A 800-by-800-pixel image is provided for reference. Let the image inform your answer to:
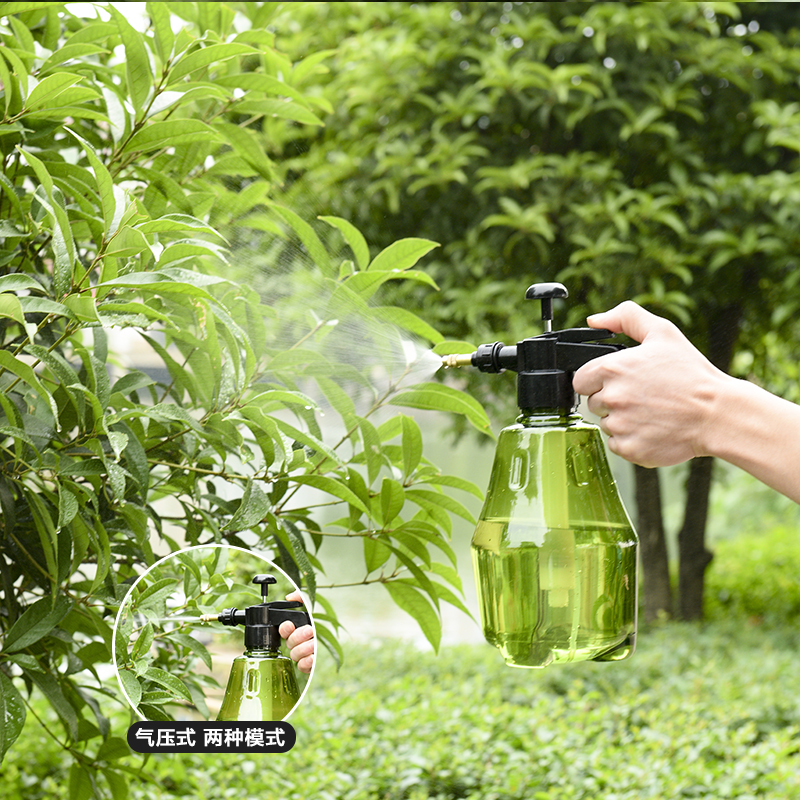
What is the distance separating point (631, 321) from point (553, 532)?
173mm

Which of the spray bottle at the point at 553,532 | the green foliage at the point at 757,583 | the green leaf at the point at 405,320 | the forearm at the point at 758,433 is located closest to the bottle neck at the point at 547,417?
the spray bottle at the point at 553,532

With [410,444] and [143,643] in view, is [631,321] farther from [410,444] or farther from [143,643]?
[143,643]

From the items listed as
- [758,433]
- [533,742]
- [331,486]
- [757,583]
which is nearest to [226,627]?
[331,486]

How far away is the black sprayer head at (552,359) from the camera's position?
59 cm

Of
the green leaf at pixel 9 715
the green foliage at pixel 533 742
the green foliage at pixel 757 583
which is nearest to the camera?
the green leaf at pixel 9 715

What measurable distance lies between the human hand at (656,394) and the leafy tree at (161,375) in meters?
0.21

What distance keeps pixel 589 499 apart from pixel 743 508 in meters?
4.05

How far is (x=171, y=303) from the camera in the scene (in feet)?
2.27

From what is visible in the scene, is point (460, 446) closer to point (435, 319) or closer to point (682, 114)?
point (435, 319)

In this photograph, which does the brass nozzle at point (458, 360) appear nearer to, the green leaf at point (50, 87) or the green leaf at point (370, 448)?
the green leaf at point (370, 448)

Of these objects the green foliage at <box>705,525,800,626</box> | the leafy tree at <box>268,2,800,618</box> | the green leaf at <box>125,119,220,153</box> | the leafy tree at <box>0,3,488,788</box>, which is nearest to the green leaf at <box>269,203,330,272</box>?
the leafy tree at <box>0,3,488,788</box>

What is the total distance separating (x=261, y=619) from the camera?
26.4 inches

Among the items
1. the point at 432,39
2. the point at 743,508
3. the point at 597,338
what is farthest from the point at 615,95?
the point at 743,508

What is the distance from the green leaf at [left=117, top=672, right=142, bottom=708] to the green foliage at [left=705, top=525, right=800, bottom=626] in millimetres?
2171
